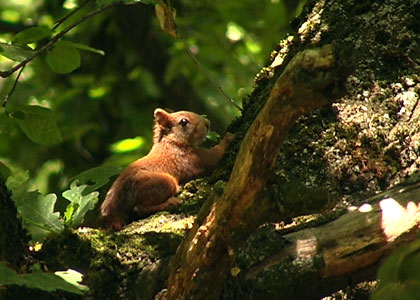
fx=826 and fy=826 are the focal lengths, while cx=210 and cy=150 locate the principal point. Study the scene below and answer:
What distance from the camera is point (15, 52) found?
159 inches

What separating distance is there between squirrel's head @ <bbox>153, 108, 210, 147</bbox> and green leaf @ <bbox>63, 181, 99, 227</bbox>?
2976mm

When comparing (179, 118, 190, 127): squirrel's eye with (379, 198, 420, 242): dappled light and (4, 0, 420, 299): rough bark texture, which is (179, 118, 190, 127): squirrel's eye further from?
(379, 198, 420, 242): dappled light

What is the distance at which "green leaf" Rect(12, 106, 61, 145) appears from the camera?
4.25 metres

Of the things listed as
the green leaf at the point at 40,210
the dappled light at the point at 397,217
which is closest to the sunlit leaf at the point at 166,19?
the green leaf at the point at 40,210

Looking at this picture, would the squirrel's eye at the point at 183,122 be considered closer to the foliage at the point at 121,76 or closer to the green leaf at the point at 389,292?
the foliage at the point at 121,76

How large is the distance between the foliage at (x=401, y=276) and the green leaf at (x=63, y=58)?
9.15 ft

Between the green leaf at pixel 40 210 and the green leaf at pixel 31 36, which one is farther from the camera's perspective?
the green leaf at pixel 31 36

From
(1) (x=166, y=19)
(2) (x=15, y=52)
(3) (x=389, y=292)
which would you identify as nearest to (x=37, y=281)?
(3) (x=389, y=292)

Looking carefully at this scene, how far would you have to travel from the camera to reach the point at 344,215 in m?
3.49

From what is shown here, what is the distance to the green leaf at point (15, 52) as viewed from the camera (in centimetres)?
395

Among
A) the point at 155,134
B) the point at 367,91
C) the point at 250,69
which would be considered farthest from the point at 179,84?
the point at 367,91

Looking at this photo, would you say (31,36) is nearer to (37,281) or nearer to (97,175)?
(97,175)

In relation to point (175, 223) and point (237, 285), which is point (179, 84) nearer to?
point (175, 223)

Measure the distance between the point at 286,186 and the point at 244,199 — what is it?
0.66ft
